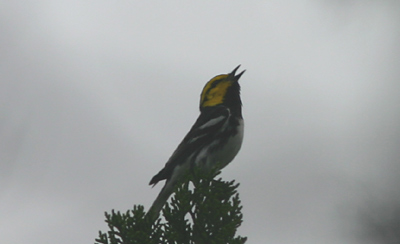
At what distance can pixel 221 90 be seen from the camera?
7.99 metres

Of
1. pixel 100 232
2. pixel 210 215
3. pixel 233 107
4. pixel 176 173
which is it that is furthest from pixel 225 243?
pixel 233 107

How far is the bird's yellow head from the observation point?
789 cm

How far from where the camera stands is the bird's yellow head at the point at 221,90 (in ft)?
25.9

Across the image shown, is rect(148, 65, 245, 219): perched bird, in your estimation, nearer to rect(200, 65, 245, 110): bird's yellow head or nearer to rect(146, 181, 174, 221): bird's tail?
rect(146, 181, 174, 221): bird's tail

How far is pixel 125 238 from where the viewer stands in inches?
197

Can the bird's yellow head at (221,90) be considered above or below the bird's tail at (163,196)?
above

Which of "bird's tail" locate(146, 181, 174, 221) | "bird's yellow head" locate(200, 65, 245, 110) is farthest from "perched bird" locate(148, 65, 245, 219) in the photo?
"bird's yellow head" locate(200, 65, 245, 110)

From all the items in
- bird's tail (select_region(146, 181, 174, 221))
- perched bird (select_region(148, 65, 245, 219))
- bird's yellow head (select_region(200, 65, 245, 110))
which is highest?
bird's yellow head (select_region(200, 65, 245, 110))

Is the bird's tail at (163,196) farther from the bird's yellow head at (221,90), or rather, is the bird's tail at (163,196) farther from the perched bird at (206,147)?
the bird's yellow head at (221,90)

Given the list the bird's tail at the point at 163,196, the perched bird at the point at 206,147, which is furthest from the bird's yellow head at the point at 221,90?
the bird's tail at the point at 163,196

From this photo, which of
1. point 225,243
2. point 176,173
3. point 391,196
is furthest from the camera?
point 176,173

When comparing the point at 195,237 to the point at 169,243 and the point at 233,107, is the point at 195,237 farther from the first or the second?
the point at 233,107

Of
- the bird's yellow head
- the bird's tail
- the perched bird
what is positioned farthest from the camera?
the bird's yellow head

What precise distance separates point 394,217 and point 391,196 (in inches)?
15.5
